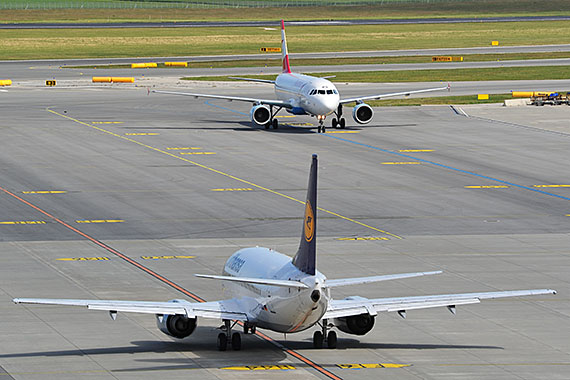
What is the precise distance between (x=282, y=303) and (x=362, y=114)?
65492 millimetres

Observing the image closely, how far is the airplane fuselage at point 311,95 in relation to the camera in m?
87.7

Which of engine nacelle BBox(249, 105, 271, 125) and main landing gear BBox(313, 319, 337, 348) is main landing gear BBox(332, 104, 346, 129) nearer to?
engine nacelle BBox(249, 105, 271, 125)

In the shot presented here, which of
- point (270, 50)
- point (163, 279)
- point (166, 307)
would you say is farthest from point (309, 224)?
point (270, 50)

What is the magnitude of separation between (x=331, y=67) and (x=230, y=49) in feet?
131

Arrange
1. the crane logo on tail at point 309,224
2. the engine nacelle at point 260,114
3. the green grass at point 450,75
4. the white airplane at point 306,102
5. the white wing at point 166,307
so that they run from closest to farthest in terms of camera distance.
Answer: the crane logo on tail at point 309,224, the white wing at point 166,307, the white airplane at point 306,102, the engine nacelle at point 260,114, the green grass at point 450,75

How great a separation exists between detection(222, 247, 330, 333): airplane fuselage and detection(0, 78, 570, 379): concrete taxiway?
129 cm

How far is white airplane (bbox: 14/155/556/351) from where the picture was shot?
2928 cm

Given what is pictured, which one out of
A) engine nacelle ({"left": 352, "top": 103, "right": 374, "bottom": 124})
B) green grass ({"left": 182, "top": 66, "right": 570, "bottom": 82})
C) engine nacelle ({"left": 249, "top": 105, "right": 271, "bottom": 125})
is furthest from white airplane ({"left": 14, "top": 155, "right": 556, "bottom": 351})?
green grass ({"left": 182, "top": 66, "right": 570, "bottom": 82})

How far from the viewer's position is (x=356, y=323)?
32.9 metres

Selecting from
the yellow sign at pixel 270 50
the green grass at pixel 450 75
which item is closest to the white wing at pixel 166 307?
the green grass at pixel 450 75

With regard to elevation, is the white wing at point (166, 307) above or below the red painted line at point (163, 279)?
above

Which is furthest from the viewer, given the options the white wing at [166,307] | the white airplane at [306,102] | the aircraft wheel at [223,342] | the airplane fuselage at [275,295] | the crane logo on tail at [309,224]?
the white airplane at [306,102]

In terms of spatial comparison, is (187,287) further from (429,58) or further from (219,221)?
(429,58)

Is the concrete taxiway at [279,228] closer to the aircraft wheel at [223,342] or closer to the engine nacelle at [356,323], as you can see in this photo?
the aircraft wheel at [223,342]
